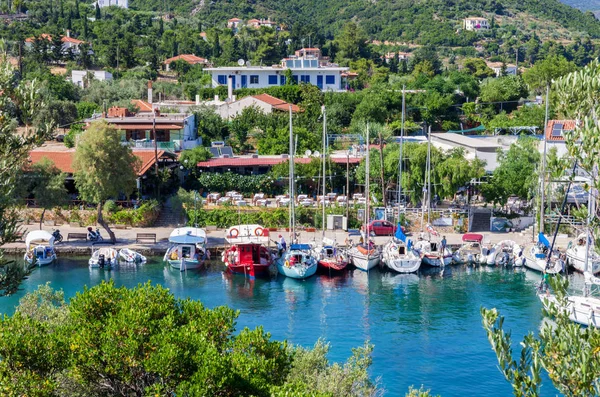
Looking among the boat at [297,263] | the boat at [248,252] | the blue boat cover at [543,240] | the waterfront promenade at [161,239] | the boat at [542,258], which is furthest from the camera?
the waterfront promenade at [161,239]

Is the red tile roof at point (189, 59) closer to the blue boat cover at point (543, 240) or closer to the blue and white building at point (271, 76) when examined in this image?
the blue and white building at point (271, 76)

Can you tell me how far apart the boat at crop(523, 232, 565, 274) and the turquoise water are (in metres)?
0.65

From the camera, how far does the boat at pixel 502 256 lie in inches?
1661

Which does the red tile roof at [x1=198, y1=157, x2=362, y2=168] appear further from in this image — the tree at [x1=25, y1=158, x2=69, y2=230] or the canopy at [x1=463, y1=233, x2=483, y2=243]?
the canopy at [x1=463, y1=233, x2=483, y2=243]

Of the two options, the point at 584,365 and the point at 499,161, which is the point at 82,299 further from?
the point at 499,161

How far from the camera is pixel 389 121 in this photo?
69.6 metres

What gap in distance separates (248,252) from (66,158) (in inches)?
620

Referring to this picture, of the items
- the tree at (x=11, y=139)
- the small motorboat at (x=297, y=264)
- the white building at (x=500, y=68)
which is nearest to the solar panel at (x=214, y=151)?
the small motorboat at (x=297, y=264)

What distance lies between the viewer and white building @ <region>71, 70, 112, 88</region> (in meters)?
81.0

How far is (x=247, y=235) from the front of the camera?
41281 mm

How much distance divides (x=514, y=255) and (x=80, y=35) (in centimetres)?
8320

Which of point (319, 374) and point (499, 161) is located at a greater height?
point (499, 161)

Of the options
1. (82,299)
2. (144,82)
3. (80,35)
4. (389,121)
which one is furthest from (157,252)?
(80,35)

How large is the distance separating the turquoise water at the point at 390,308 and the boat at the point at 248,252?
573 mm
